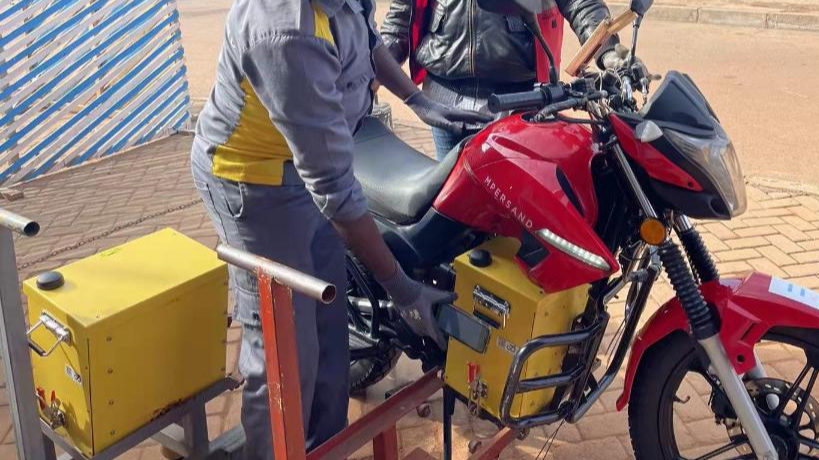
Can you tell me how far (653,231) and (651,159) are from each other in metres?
0.20

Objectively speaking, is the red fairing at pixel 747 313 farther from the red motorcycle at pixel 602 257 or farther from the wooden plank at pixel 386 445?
the wooden plank at pixel 386 445

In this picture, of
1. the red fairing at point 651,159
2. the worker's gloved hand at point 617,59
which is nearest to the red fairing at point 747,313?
the red fairing at point 651,159

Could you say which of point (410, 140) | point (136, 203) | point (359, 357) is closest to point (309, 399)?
point (359, 357)

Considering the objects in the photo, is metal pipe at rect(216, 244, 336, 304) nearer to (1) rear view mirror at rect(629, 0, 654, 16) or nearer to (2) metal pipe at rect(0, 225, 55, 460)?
(2) metal pipe at rect(0, 225, 55, 460)

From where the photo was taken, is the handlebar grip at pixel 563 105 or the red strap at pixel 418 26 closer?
the handlebar grip at pixel 563 105

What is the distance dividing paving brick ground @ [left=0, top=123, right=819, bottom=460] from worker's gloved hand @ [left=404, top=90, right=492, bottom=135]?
1.17 m

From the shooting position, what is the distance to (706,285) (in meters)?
2.06

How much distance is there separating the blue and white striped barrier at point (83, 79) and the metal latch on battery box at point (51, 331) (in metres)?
4.41

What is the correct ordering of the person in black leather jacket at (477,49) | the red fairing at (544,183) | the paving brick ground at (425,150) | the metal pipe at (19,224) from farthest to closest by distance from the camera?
the person in black leather jacket at (477,49)
the paving brick ground at (425,150)
the red fairing at (544,183)
the metal pipe at (19,224)

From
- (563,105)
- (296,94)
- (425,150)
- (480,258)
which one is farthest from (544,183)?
(425,150)

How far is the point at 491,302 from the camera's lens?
215 cm

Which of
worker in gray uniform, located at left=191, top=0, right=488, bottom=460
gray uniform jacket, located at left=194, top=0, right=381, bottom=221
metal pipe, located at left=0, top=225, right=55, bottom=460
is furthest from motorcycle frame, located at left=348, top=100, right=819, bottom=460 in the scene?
metal pipe, located at left=0, top=225, right=55, bottom=460

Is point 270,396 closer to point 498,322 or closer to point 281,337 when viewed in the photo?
point 281,337

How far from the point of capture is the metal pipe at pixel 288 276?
53.5 inches
